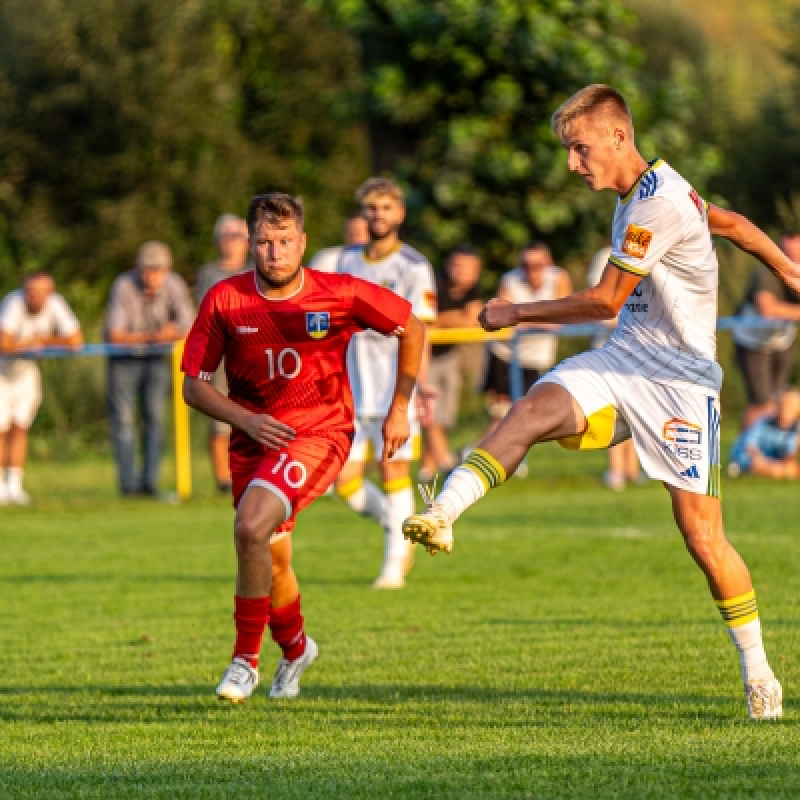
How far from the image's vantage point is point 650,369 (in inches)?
250

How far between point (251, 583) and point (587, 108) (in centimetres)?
217

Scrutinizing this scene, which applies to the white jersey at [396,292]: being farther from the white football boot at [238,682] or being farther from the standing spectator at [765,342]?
the standing spectator at [765,342]

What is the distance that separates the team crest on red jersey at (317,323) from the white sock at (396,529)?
3892mm

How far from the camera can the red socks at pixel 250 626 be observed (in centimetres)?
688

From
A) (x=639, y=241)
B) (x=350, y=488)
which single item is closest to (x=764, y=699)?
(x=639, y=241)

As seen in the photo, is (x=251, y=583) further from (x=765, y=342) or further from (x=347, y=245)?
(x=765, y=342)

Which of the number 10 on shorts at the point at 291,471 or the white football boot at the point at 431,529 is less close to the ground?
the number 10 on shorts at the point at 291,471

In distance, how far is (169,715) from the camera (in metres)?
6.71

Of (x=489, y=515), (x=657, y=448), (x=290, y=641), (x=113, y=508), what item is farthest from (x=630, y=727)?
(x=113, y=508)

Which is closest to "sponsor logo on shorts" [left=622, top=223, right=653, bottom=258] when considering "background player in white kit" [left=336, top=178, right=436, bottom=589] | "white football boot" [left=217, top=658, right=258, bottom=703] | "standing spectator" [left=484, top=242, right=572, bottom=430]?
"white football boot" [left=217, top=658, right=258, bottom=703]

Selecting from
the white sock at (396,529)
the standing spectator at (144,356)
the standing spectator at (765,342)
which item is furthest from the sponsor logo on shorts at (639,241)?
the standing spectator at (765,342)

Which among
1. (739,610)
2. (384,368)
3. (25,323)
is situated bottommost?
(739,610)

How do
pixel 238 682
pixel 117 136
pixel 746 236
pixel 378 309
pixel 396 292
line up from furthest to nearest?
pixel 117 136
pixel 396 292
pixel 378 309
pixel 238 682
pixel 746 236

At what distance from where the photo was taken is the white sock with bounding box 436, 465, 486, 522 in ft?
Answer: 19.6
